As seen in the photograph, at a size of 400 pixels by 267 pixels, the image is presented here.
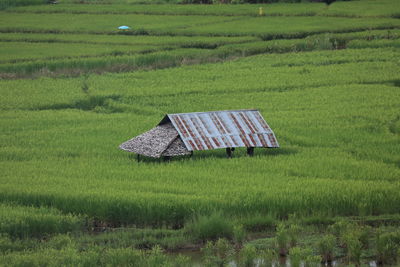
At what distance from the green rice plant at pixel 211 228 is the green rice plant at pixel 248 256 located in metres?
0.68

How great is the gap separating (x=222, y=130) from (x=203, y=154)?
55 centimetres

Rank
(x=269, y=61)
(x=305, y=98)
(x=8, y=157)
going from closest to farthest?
(x=8, y=157)
(x=305, y=98)
(x=269, y=61)

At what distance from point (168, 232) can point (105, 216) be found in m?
0.87

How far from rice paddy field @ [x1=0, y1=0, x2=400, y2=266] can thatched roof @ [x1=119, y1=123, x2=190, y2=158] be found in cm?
19

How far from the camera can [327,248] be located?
26.8 feet

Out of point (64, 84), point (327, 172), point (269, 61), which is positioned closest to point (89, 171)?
point (327, 172)

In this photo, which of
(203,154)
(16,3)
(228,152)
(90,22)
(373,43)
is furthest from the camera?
(16,3)

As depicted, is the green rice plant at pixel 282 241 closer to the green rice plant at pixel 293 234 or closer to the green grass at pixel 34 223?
the green rice plant at pixel 293 234

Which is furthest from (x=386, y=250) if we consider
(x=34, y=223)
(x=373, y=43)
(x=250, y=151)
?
(x=373, y=43)

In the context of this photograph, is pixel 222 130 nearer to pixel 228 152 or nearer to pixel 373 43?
pixel 228 152

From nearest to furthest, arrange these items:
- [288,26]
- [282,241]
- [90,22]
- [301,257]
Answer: [301,257], [282,241], [288,26], [90,22]

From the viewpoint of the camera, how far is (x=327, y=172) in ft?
35.6

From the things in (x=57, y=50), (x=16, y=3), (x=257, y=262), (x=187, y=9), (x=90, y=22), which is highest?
(x=16, y=3)

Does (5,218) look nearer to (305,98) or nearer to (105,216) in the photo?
(105,216)
